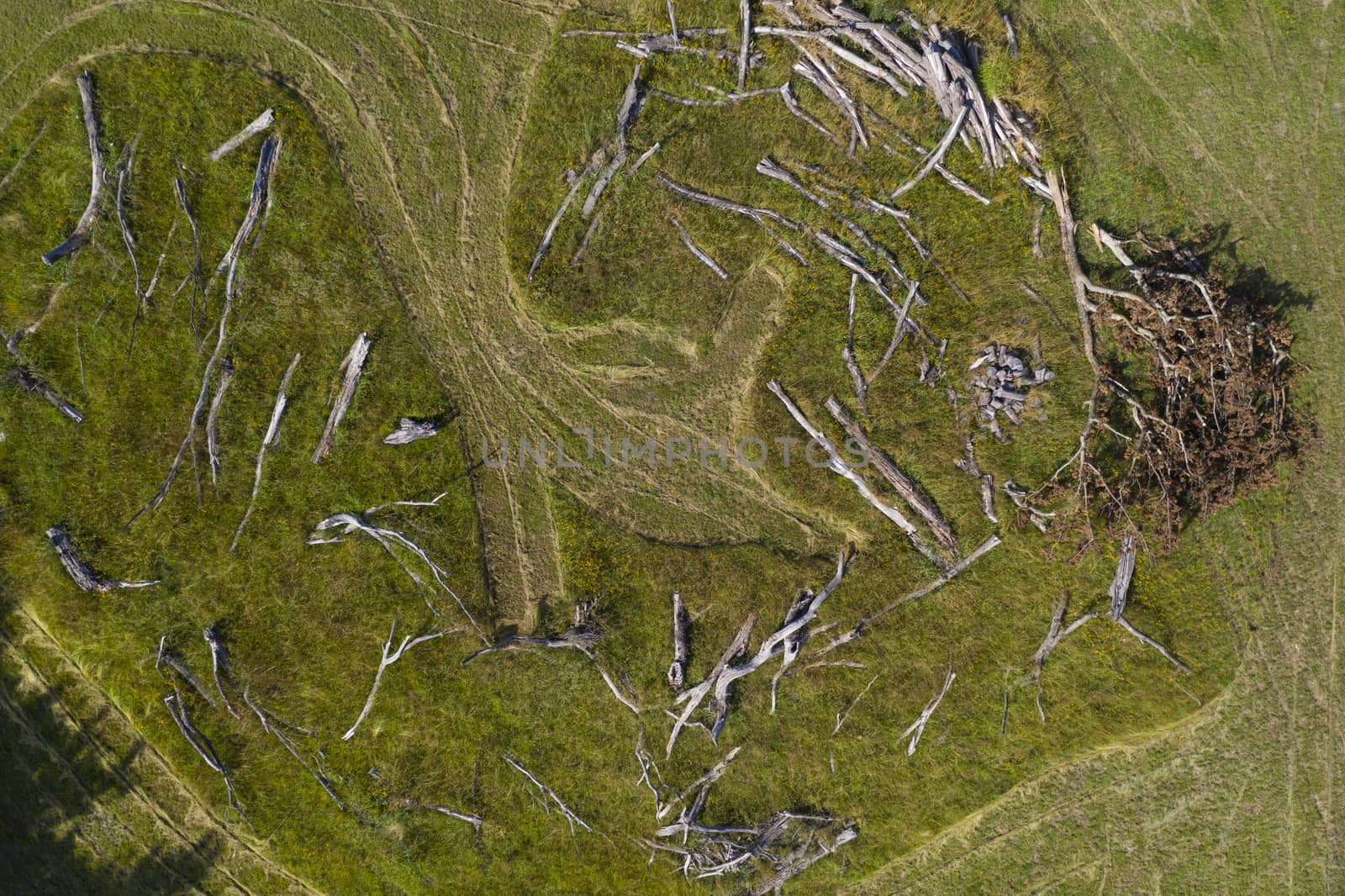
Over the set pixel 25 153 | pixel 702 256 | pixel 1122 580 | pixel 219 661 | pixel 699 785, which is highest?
pixel 702 256

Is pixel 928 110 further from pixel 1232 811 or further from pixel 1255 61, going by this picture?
pixel 1232 811

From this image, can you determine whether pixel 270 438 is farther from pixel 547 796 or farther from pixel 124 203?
pixel 547 796

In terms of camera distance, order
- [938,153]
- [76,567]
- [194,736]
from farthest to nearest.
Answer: [194,736] < [76,567] < [938,153]

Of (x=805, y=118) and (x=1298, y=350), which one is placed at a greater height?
(x=805, y=118)

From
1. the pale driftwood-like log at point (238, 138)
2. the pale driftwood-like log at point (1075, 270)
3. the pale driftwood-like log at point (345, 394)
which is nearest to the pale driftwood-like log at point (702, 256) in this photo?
the pale driftwood-like log at point (1075, 270)

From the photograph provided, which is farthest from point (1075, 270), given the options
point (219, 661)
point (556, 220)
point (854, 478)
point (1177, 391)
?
point (219, 661)

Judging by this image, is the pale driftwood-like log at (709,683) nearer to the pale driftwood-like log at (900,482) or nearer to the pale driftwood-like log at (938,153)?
the pale driftwood-like log at (900,482)

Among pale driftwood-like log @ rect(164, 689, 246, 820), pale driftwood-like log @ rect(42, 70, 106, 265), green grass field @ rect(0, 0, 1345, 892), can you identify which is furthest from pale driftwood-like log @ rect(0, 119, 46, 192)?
pale driftwood-like log @ rect(164, 689, 246, 820)

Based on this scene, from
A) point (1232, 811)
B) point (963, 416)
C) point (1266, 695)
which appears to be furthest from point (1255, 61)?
point (1232, 811)
